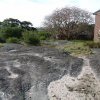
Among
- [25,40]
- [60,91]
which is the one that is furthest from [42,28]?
[60,91]

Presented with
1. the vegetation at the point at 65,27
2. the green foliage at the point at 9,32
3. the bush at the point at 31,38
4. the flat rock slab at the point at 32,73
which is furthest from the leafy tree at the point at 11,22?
the flat rock slab at the point at 32,73

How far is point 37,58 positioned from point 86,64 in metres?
3.66

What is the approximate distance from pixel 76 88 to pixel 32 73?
3.25 metres

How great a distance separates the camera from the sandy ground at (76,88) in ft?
41.9

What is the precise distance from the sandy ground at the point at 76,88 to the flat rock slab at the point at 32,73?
33 centimetres

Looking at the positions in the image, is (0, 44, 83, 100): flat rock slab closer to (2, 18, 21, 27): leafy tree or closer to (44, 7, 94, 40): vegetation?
(44, 7, 94, 40): vegetation

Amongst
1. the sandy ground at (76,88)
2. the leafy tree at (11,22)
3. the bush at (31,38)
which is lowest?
the sandy ground at (76,88)

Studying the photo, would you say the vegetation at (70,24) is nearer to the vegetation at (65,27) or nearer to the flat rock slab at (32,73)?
the vegetation at (65,27)

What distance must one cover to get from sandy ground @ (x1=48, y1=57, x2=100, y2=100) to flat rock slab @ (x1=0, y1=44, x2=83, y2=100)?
1.08 feet

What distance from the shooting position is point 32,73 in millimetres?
16125

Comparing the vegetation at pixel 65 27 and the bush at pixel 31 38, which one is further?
the vegetation at pixel 65 27

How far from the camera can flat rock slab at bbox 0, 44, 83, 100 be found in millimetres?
13085

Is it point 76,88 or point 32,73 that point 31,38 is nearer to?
point 32,73

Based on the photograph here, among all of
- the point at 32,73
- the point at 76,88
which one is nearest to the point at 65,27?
the point at 32,73
